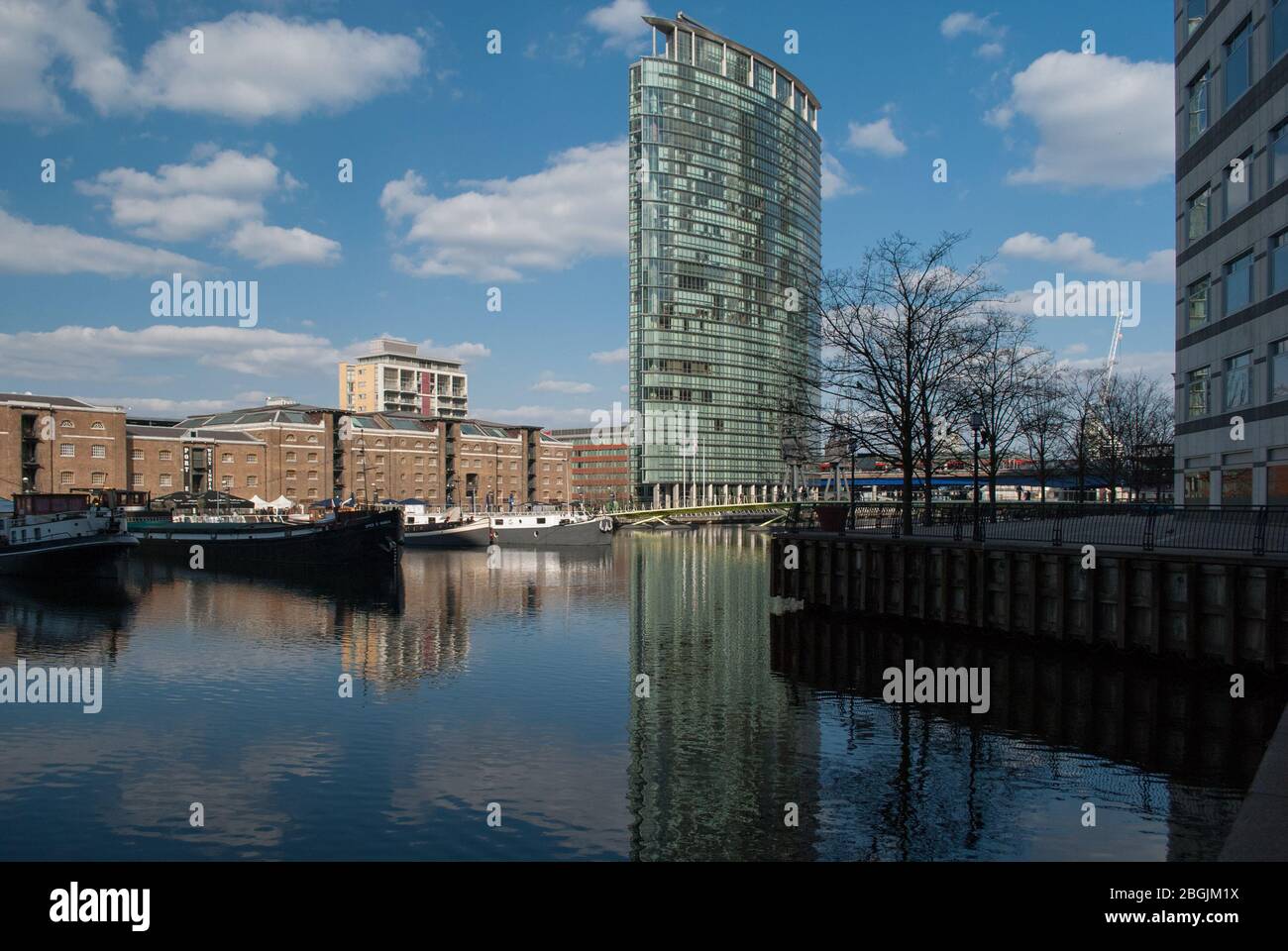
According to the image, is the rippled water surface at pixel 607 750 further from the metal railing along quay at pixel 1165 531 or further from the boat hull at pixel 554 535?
the boat hull at pixel 554 535

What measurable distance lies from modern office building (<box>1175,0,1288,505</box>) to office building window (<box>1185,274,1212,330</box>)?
0.17 ft

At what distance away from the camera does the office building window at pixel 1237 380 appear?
120 ft

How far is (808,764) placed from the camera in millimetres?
17531

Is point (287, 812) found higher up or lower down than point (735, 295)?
lower down

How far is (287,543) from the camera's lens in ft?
230

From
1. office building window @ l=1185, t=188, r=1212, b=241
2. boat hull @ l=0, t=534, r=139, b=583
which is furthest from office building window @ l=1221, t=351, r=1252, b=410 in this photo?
boat hull @ l=0, t=534, r=139, b=583

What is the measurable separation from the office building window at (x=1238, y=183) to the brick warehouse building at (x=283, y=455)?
104 meters

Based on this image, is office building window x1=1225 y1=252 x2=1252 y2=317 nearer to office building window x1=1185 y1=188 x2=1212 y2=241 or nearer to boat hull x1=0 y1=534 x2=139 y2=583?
office building window x1=1185 y1=188 x2=1212 y2=241

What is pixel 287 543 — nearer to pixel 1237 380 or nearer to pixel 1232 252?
pixel 1237 380

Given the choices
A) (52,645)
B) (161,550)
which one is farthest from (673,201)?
(52,645)

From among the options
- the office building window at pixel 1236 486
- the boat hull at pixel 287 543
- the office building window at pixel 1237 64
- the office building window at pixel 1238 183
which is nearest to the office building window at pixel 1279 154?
the office building window at pixel 1238 183
